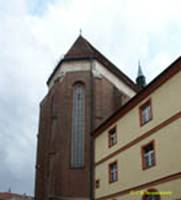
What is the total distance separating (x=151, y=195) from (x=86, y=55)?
2209 centimetres

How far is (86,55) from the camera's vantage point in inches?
1495

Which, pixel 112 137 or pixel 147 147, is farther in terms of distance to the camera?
pixel 112 137

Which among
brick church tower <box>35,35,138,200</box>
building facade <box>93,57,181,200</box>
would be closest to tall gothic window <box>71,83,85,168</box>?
brick church tower <box>35,35,138,200</box>

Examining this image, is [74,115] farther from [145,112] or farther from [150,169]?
[150,169]

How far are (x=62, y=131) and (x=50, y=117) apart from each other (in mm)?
3458

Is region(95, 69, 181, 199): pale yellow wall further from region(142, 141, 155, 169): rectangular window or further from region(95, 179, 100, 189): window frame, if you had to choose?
region(95, 179, 100, 189): window frame

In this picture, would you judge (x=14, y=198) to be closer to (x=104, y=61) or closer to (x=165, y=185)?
(x=104, y=61)

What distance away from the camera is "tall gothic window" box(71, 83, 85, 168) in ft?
109

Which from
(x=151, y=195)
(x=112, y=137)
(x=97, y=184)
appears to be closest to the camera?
(x=151, y=195)

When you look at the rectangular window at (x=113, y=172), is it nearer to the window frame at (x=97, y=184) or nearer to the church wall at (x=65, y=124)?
the window frame at (x=97, y=184)

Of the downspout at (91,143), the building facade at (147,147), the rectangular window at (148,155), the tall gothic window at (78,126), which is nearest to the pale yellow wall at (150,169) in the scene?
the building facade at (147,147)

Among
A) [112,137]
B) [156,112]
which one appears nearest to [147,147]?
[156,112]

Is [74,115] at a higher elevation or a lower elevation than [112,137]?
higher

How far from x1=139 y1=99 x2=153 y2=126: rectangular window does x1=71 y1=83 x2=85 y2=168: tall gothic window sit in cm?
1314
